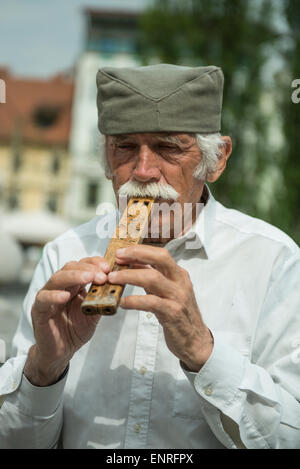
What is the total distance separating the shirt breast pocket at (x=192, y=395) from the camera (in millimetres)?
1762

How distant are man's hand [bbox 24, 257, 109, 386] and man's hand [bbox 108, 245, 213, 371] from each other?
0.24 ft

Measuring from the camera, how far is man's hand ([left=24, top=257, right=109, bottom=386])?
1.39 m

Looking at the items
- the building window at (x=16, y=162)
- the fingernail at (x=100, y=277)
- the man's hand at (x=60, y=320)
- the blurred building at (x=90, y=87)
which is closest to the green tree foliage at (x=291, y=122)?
the man's hand at (x=60, y=320)

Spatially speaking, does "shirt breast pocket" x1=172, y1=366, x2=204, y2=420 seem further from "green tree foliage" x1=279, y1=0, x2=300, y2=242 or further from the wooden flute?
"green tree foliage" x1=279, y1=0, x2=300, y2=242

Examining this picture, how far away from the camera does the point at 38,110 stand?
1527 inches

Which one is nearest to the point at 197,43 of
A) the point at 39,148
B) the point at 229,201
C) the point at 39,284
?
the point at 229,201

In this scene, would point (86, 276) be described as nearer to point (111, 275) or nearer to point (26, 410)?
point (111, 275)

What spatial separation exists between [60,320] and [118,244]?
0.27 metres

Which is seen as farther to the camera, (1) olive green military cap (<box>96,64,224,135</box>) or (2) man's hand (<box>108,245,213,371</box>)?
(1) olive green military cap (<box>96,64,224,135</box>)

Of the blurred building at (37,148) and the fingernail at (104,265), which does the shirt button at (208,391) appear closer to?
the fingernail at (104,265)

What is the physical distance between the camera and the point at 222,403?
151cm

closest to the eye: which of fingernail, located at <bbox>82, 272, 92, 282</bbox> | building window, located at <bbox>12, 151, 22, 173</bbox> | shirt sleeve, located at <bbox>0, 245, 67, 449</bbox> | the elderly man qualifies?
the elderly man

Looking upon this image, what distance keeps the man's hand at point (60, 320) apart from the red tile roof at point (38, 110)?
36427 millimetres
